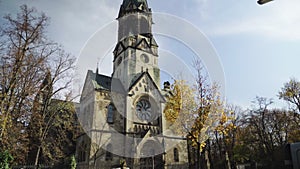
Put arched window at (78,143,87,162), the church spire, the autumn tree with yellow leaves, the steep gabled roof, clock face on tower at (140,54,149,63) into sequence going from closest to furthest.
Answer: the autumn tree with yellow leaves, arched window at (78,143,87,162), the steep gabled roof, clock face on tower at (140,54,149,63), the church spire

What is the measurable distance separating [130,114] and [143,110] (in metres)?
2.61

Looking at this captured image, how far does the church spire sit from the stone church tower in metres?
0.29

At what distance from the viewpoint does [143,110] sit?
27781 mm

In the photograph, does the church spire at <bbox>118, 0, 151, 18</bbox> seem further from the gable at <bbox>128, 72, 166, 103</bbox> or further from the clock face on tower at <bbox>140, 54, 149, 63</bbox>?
the gable at <bbox>128, 72, 166, 103</bbox>

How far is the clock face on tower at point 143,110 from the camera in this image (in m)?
27.1

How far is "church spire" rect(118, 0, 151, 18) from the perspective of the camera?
1340 inches

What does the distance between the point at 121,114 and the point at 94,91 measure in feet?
14.8

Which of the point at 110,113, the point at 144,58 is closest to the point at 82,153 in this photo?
the point at 110,113

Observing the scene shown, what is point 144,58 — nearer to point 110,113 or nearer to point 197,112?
point 110,113

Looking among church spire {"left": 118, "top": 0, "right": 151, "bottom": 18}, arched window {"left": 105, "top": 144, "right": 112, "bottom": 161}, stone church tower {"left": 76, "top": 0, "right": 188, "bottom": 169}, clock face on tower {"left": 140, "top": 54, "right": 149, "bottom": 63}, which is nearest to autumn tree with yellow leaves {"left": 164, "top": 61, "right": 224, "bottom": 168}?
stone church tower {"left": 76, "top": 0, "right": 188, "bottom": 169}

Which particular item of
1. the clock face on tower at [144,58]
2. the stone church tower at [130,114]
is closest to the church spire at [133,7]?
the stone church tower at [130,114]

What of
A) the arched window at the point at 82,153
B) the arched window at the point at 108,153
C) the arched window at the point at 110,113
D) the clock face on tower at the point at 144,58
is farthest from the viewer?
the clock face on tower at the point at 144,58

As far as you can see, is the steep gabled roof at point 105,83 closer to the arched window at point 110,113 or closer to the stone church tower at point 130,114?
the stone church tower at point 130,114

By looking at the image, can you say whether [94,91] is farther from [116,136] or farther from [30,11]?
[30,11]
